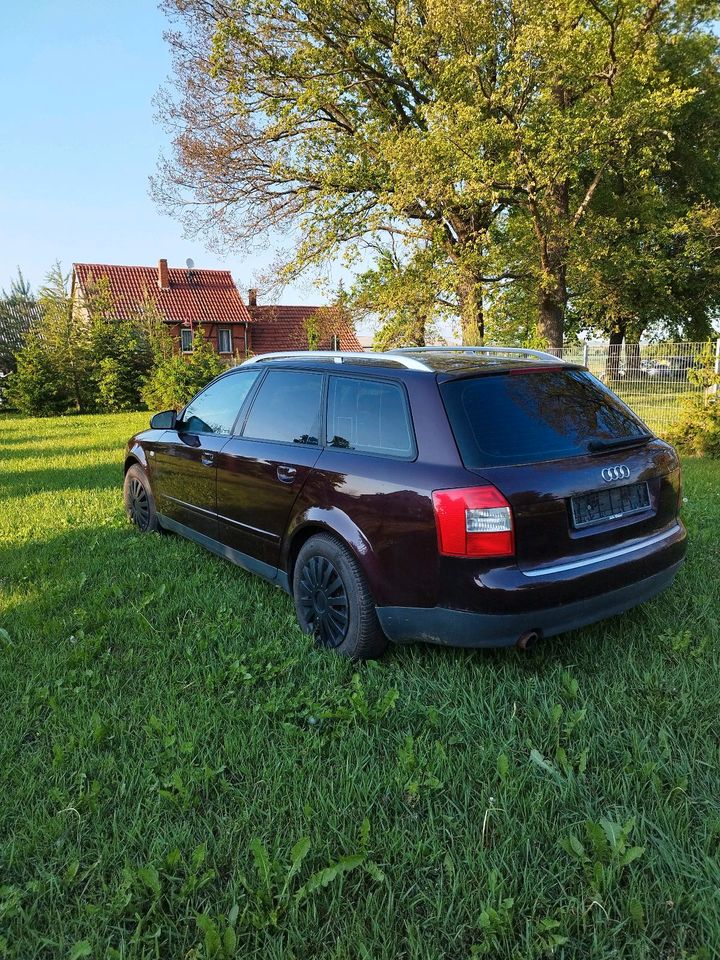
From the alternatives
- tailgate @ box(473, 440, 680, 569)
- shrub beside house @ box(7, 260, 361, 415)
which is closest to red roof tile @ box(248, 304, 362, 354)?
shrub beside house @ box(7, 260, 361, 415)

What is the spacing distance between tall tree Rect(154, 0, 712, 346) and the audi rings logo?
1297cm

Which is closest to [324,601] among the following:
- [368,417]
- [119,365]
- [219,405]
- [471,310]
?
[368,417]

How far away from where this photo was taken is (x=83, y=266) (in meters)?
37.4

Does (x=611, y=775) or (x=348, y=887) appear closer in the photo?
(x=348, y=887)

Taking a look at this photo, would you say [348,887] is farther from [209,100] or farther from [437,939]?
[209,100]

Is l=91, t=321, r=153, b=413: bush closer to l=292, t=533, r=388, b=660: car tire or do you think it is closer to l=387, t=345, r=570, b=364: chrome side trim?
l=387, t=345, r=570, b=364: chrome side trim

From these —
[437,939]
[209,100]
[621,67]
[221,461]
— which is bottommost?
[437,939]

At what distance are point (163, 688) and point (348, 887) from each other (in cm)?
150

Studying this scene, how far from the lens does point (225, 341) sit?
1538 inches

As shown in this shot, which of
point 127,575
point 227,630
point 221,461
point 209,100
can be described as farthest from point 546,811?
point 209,100

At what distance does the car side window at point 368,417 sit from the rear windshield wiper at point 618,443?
0.92m

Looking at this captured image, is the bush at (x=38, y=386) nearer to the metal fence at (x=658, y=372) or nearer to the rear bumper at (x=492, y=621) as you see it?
the metal fence at (x=658, y=372)

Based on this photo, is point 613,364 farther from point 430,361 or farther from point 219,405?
point 430,361

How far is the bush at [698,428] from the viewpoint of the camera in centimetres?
1020
